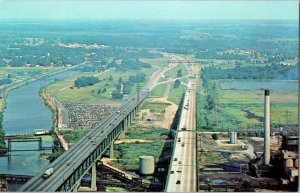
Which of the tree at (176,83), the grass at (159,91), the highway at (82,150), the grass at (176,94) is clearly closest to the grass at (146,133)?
the highway at (82,150)

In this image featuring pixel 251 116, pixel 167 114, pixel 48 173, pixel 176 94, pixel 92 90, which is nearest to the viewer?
pixel 48 173

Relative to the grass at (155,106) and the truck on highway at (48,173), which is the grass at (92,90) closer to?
the grass at (155,106)

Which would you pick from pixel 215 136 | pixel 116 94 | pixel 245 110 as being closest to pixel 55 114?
pixel 116 94

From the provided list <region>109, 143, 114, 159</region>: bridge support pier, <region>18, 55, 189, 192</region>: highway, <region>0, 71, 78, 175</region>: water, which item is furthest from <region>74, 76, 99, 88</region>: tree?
<region>109, 143, 114, 159</region>: bridge support pier

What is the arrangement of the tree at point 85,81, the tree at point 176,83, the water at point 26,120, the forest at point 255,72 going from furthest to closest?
1. the tree at point 176,83
2. the tree at point 85,81
3. the forest at point 255,72
4. the water at point 26,120

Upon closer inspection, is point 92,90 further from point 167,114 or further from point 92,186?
point 92,186

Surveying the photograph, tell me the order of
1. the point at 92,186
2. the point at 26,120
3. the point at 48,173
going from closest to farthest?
the point at 48,173, the point at 92,186, the point at 26,120

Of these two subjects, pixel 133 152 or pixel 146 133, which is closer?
pixel 133 152
